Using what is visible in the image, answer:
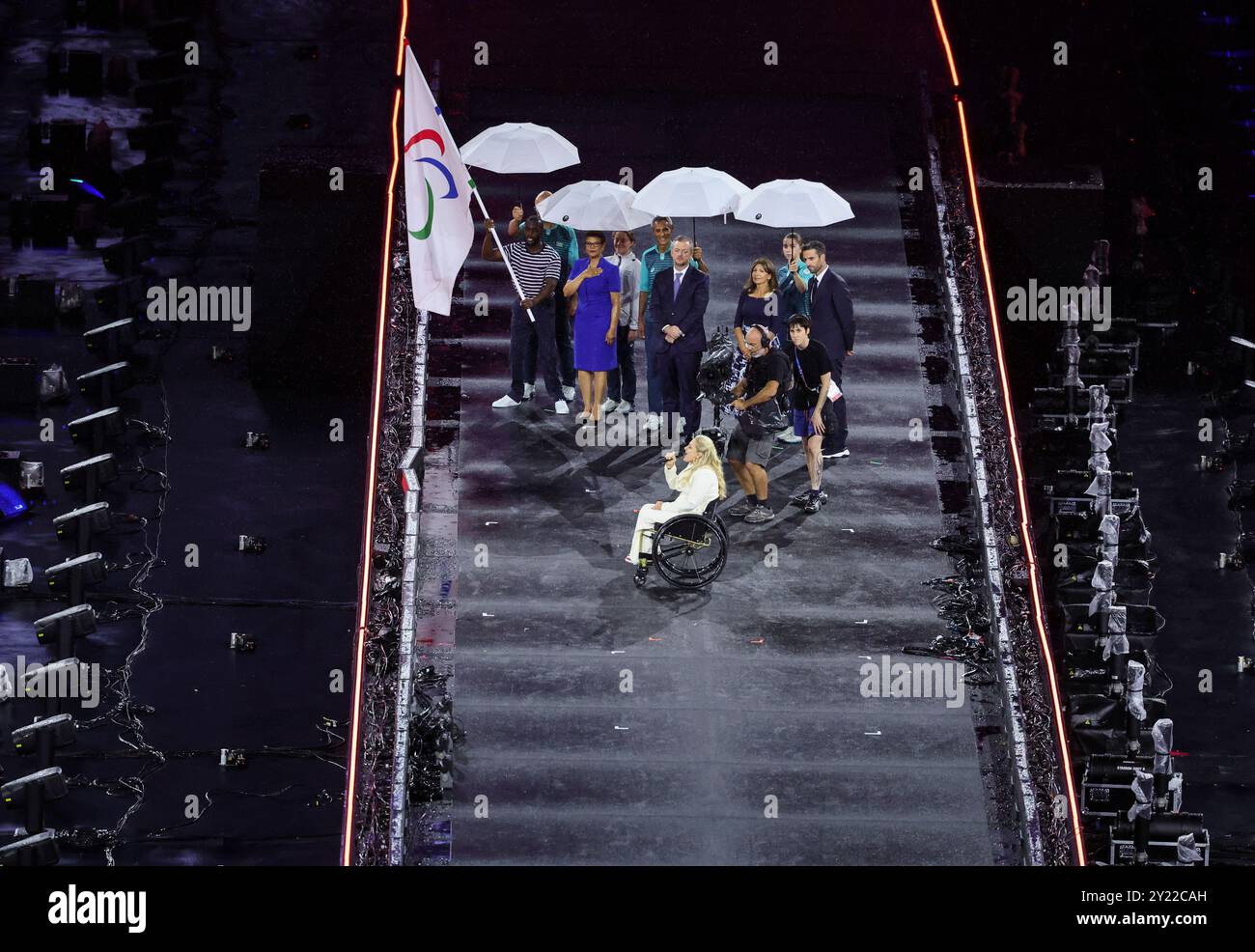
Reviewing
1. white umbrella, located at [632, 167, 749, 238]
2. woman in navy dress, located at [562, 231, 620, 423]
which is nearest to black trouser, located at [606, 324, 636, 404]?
woman in navy dress, located at [562, 231, 620, 423]

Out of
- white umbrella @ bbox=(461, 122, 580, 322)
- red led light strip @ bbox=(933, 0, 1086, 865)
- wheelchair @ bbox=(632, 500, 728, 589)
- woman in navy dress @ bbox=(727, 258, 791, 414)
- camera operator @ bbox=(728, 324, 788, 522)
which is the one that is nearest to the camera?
red led light strip @ bbox=(933, 0, 1086, 865)

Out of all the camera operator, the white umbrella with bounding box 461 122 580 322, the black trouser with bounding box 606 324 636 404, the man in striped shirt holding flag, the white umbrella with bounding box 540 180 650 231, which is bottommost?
the camera operator

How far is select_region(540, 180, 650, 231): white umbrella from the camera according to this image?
20562 millimetres

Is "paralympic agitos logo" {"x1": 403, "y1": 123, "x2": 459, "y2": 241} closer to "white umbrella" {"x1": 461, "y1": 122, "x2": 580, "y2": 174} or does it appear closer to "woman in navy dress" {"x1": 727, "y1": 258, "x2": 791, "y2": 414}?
"white umbrella" {"x1": 461, "y1": 122, "x2": 580, "y2": 174}

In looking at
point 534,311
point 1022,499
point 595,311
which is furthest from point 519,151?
point 1022,499

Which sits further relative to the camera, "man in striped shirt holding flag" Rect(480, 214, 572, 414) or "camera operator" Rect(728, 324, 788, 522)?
"man in striped shirt holding flag" Rect(480, 214, 572, 414)

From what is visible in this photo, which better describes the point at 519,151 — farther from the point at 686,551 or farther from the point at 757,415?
the point at 686,551

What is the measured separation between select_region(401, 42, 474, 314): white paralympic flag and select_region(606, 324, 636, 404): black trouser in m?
1.73

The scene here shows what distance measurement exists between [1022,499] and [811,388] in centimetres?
197

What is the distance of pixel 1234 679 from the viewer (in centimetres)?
2114

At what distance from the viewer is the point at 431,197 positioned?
19.7m

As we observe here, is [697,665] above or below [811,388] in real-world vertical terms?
below
